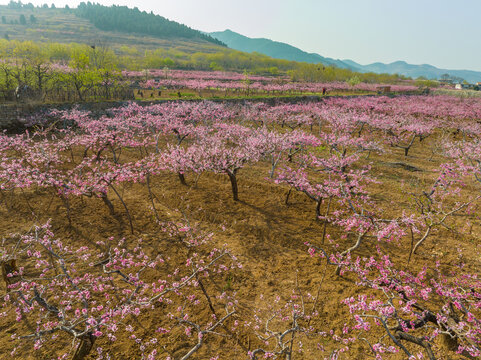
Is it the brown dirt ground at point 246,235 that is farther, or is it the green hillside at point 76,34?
the green hillside at point 76,34

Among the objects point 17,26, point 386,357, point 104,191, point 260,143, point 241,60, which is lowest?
point 386,357

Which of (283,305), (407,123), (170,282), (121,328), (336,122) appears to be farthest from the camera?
(407,123)

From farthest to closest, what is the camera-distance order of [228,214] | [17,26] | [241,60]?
[17,26], [241,60], [228,214]

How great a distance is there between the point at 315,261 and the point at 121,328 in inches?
275

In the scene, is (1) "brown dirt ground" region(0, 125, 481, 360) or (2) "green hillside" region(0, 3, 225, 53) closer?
(1) "brown dirt ground" region(0, 125, 481, 360)

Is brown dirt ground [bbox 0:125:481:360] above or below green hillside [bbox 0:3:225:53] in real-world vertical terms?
below

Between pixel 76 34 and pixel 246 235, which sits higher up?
pixel 76 34

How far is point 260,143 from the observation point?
1589cm

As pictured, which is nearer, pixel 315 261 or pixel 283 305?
pixel 283 305

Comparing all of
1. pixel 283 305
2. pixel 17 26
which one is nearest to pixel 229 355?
pixel 283 305

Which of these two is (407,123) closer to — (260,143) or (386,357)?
(260,143)

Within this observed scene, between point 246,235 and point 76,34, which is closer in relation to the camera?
point 246,235

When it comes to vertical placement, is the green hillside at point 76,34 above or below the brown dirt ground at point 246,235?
above

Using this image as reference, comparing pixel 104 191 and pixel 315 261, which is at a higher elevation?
pixel 104 191
